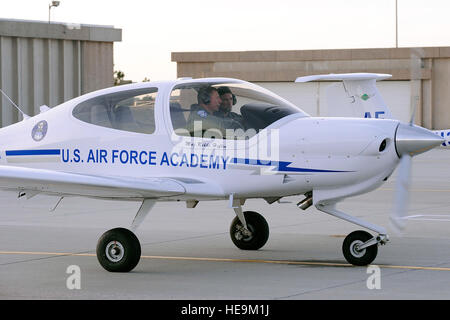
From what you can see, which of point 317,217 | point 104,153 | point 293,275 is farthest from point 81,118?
point 317,217

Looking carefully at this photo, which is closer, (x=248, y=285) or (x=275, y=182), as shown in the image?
(x=248, y=285)

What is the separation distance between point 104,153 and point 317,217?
5.44 m

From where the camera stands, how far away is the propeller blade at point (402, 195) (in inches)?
382

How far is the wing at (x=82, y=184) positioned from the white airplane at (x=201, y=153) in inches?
0.5

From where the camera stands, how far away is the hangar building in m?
55.5

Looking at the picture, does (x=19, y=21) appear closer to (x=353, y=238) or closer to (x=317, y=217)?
(x=317, y=217)

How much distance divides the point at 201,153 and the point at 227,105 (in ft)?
2.04

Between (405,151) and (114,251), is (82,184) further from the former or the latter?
(405,151)

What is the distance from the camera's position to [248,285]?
909cm

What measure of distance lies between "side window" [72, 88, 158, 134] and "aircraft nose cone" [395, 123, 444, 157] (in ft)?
8.70

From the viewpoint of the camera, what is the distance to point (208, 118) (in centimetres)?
1034

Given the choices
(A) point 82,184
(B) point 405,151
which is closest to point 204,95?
(A) point 82,184

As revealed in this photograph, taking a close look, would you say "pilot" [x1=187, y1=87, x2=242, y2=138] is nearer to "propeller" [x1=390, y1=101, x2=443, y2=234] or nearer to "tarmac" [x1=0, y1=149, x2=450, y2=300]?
"tarmac" [x1=0, y1=149, x2=450, y2=300]

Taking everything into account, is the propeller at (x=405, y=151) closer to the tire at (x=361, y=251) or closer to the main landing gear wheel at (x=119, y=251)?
the tire at (x=361, y=251)
